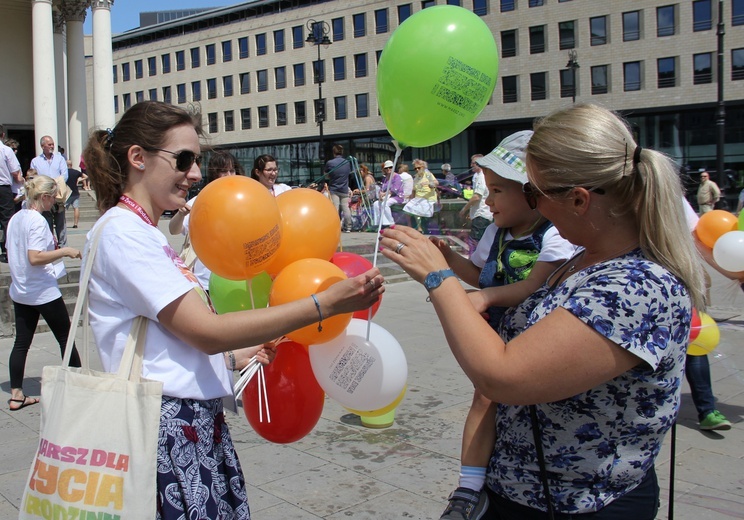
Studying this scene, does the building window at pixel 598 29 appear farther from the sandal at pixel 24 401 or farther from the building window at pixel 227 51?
the sandal at pixel 24 401

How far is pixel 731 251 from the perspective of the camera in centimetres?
447

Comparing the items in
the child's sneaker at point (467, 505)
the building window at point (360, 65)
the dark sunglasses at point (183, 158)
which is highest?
the building window at point (360, 65)

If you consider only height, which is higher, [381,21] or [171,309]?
[381,21]

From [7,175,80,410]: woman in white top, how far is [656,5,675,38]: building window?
144 feet

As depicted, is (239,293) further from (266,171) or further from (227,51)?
(227,51)

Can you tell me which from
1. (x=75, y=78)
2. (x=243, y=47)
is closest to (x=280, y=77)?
(x=243, y=47)

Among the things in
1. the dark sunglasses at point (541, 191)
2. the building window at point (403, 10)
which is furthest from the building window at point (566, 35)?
the dark sunglasses at point (541, 191)

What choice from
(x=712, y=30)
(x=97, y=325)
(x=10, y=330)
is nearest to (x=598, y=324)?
(x=97, y=325)

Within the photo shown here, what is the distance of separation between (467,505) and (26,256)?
4.88 metres

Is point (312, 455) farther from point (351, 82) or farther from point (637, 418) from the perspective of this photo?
point (351, 82)

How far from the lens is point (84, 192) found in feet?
76.3

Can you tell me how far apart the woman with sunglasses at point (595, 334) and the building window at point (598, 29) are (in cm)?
4660

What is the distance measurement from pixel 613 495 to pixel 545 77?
156 feet

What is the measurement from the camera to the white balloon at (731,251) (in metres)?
4.43
